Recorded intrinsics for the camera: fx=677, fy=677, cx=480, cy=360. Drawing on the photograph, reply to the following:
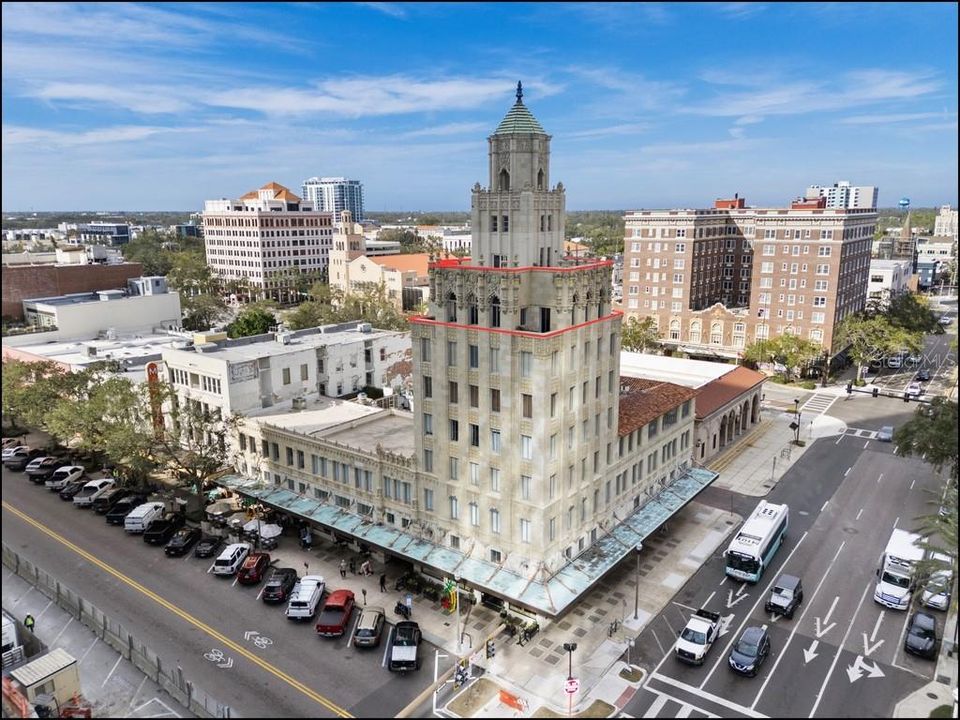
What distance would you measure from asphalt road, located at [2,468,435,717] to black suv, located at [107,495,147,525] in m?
0.83

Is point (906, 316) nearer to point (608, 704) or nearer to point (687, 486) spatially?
point (687, 486)

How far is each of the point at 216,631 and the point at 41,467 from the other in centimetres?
3952

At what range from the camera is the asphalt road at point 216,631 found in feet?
131

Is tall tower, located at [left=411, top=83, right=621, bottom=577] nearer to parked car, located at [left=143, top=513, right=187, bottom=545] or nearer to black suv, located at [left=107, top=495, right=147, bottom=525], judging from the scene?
parked car, located at [left=143, top=513, right=187, bottom=545]

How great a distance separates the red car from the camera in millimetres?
51875

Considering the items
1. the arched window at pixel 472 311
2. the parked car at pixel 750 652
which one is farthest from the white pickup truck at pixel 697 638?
the arched window at pixel 472 311

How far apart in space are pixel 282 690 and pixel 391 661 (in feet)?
21.6

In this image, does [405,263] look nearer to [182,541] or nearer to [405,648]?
[182,541]

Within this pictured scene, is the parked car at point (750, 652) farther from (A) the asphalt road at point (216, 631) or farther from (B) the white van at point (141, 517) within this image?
(B) the white van at point (141, 517)

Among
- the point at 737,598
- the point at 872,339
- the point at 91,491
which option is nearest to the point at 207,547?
the point at 91,491

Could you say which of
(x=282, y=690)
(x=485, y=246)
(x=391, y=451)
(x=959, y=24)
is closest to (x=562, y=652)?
(x=282, y=690)

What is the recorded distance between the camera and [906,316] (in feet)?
386

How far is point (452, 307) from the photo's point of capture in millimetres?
48500

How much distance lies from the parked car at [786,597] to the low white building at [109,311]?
9315 cm
